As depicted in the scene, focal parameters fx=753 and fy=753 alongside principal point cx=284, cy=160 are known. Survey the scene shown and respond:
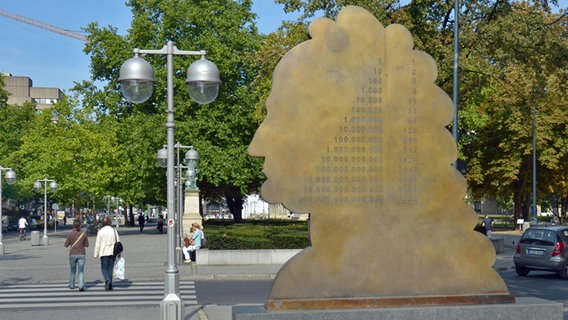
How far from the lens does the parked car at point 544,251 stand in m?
24.1

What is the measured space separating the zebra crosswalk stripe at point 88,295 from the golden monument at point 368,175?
7446 mm

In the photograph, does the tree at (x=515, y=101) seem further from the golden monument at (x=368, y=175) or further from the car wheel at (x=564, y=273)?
the golden monument at (x=368, y=175)

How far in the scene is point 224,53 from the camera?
50562 mm

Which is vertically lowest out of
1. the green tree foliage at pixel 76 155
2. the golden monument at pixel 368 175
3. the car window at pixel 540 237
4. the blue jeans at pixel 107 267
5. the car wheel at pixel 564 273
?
the car wheel at pixel 564 273

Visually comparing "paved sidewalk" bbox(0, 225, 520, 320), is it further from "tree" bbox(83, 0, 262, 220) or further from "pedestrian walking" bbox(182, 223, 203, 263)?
"tree" bbox(83, 0, 262, 220)

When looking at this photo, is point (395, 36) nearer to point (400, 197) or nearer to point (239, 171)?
point (400, 197)

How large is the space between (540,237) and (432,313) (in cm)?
1534

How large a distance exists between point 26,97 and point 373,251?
5932 inches

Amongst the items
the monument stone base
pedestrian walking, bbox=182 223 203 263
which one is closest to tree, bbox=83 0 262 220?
pedestrian walking, bbox=182 223 203 263

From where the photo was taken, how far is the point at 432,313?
35.6ft

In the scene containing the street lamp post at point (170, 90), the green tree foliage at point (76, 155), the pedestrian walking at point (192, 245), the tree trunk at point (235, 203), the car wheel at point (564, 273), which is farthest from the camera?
the tree trunk at point (235, 203)

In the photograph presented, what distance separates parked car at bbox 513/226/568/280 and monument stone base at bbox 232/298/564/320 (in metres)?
13.7

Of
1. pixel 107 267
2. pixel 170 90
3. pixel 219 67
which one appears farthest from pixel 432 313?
pixel 219 67

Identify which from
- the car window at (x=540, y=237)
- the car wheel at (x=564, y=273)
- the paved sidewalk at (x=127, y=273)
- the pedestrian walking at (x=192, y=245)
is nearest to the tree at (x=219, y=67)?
the paved sidewalk at (x=127, y=273)
